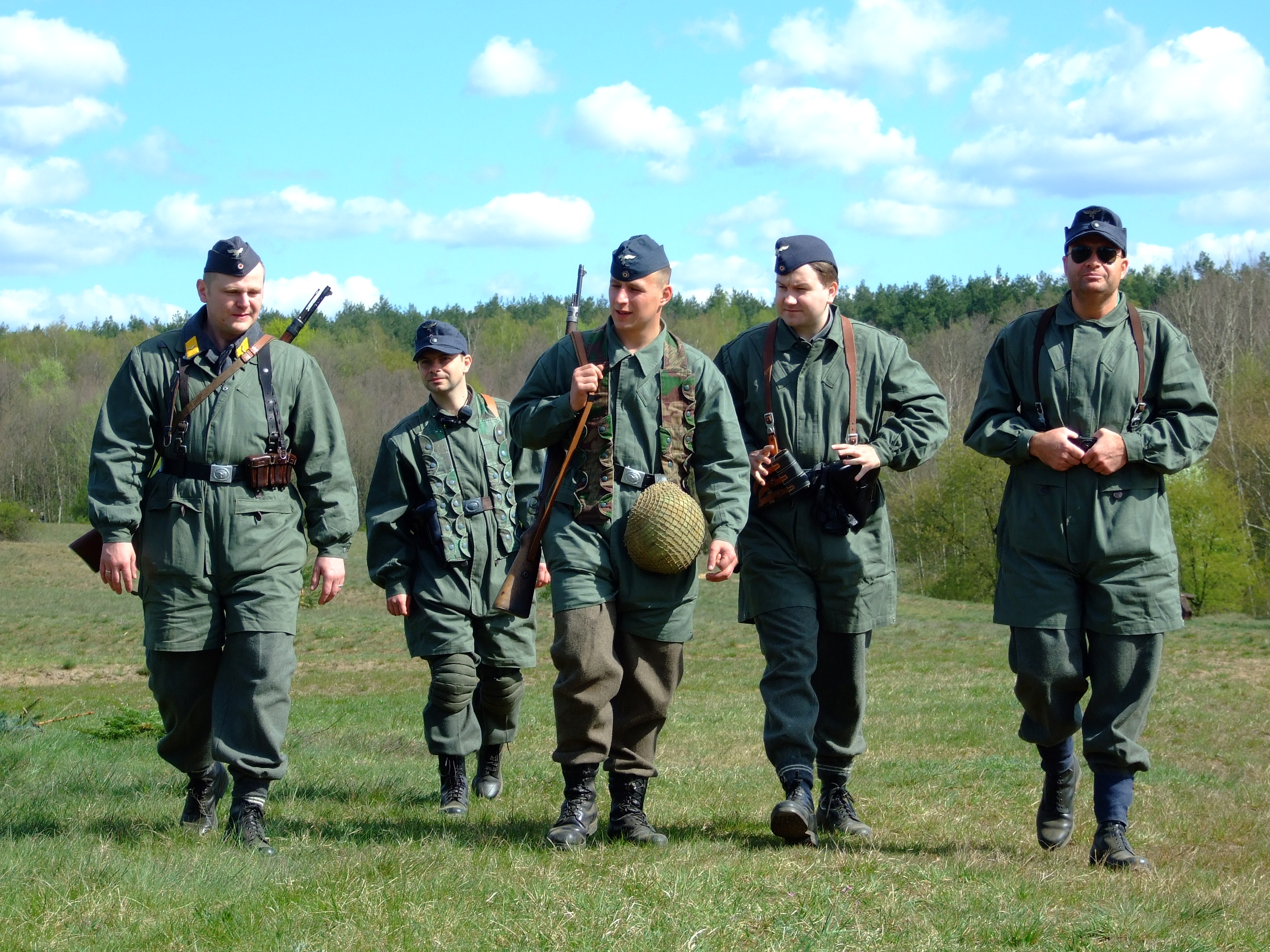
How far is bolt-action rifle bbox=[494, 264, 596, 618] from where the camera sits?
19.4 feet

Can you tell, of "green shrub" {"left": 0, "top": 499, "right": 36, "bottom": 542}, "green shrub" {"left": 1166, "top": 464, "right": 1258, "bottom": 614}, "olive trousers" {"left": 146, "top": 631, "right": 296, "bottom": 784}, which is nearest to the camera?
"olive trousers" {"left": 146, "top": 631, "right": 296, "bottom": 784}

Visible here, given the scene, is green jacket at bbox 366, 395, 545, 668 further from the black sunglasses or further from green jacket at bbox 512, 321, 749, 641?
the black sunglasses

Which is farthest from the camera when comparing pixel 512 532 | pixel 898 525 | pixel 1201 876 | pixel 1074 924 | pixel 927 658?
pixel 898 525

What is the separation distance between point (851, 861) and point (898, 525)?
58103 millimetres

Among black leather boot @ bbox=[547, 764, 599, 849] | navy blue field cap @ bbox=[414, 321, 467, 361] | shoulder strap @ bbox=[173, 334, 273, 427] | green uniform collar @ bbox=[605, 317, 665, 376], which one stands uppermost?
navy blue field cap @ bbox=[414, 321, 467, 361]

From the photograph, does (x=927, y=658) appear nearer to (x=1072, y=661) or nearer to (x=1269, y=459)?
(x=1072, y=661)

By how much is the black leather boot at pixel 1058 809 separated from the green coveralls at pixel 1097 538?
0.21m

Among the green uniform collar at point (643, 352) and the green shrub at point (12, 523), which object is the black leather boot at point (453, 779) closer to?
the green uniform collar at point (643, 352)

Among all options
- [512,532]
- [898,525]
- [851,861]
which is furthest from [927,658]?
[898,525]

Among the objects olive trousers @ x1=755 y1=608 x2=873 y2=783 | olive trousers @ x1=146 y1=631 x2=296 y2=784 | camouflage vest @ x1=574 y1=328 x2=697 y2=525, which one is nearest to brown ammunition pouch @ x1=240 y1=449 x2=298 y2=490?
olive trousers @ x1=146 y1=631 x2=296 y2=784

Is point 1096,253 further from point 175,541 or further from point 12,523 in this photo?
point 12,523

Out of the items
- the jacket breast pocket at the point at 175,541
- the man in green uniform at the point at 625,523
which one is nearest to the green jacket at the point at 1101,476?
the man in green uniform at the point at 625,523

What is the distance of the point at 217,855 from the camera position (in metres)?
5.25

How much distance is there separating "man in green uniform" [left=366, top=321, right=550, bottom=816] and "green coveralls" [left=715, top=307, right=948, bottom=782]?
1.76m
